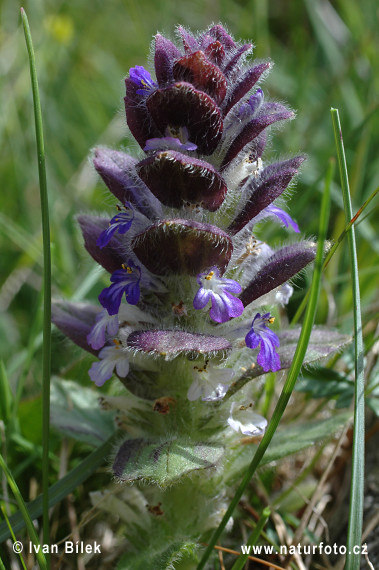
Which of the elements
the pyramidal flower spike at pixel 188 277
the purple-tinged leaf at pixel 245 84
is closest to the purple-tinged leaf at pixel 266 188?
the pyramidal flower spike at pixel 188 277

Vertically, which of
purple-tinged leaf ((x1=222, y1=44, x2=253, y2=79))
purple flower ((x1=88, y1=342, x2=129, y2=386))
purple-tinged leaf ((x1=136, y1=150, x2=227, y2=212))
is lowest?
purple flower ((x1=88, y1=342, x2=129, y2=386))

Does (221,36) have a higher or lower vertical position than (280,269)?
higher

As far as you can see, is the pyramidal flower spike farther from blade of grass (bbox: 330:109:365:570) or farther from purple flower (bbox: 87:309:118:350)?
blade of grass (bbox: 330:109:365:570)

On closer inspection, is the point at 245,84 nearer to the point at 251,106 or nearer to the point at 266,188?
the point at 251,106

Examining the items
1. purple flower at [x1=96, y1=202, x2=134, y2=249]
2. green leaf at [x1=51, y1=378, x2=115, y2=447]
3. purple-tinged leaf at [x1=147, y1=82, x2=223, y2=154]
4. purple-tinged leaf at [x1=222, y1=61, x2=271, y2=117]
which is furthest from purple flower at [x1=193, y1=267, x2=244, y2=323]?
green leaf at [x1=51, y1=378, x2=115, y2=447]

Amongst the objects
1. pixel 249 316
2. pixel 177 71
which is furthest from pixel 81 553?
pixel 177 71

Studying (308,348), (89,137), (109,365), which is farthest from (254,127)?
(89,137)
